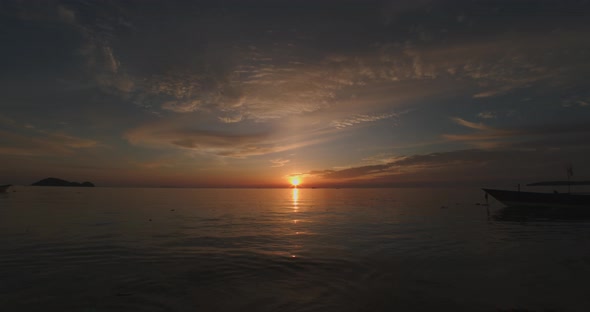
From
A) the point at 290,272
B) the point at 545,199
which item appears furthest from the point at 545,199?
the point at 290,272

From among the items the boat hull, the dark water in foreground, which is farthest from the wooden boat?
the dark water in foreground

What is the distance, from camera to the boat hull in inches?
2019

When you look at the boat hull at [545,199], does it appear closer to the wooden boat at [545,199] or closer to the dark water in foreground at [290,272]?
the wooden boat at [545,199]

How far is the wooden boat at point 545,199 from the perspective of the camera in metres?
51.2

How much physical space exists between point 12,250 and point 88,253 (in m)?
5.39

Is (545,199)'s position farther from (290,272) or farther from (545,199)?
(290,272)

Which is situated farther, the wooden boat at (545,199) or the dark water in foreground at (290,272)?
the wooden boat at (545,199)

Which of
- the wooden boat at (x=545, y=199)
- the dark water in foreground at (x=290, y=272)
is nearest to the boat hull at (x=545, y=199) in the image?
the wooden boat at (x=545, y=199)

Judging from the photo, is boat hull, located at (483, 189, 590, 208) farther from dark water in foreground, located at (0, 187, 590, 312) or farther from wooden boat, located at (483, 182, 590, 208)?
dark water in foreground, located at (0, 187, 590, 312)

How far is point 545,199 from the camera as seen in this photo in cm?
5378

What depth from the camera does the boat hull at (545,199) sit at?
5128 cm

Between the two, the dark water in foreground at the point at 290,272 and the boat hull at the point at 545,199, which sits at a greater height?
the boat hull at the point at 545,199

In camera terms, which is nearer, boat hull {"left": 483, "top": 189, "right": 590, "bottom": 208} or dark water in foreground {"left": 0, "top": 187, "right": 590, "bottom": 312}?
dark water in foreground {"left": 0, "top": 187, "right": 590, "bottom": 312}

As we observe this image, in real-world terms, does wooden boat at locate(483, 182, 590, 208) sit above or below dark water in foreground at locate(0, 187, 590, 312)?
above
